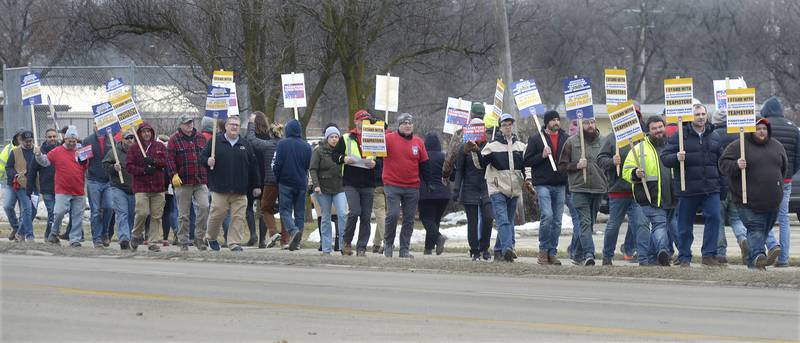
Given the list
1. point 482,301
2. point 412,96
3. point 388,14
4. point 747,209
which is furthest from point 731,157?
point 412,96

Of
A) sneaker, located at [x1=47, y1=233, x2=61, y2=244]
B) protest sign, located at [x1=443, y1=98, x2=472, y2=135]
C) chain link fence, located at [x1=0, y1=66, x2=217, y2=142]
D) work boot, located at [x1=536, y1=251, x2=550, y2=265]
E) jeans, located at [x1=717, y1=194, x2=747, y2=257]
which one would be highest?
chain link fence, located at [x1=0, y1=66, x2=217, y2=142]

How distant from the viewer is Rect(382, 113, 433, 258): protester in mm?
17016

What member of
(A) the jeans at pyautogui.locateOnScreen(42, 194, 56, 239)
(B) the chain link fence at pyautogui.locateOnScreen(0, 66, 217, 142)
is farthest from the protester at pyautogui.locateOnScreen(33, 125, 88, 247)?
(B) the chain link fence at pyautogui.locateOnScreen(0, 66, 217, 142)

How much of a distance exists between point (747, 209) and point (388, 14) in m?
13.4

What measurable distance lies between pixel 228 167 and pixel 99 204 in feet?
8.68

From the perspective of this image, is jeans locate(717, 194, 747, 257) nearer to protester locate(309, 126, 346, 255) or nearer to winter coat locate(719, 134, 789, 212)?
winter coat locate(719, 134, 789, 212)

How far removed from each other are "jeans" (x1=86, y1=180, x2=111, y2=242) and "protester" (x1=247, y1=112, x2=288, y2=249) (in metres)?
2.25

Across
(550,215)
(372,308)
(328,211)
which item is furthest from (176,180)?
(372,308)

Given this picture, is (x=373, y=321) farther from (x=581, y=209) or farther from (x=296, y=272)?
(x=581, y=209)

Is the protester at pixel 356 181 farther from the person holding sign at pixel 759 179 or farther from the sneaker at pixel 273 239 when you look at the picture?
the person holding sign at pixel 759 179

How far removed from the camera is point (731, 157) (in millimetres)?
14500

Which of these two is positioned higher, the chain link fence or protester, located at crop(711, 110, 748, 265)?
the chain link fence

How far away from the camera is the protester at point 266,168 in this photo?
773 inches

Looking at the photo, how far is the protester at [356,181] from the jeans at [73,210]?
4547mm
